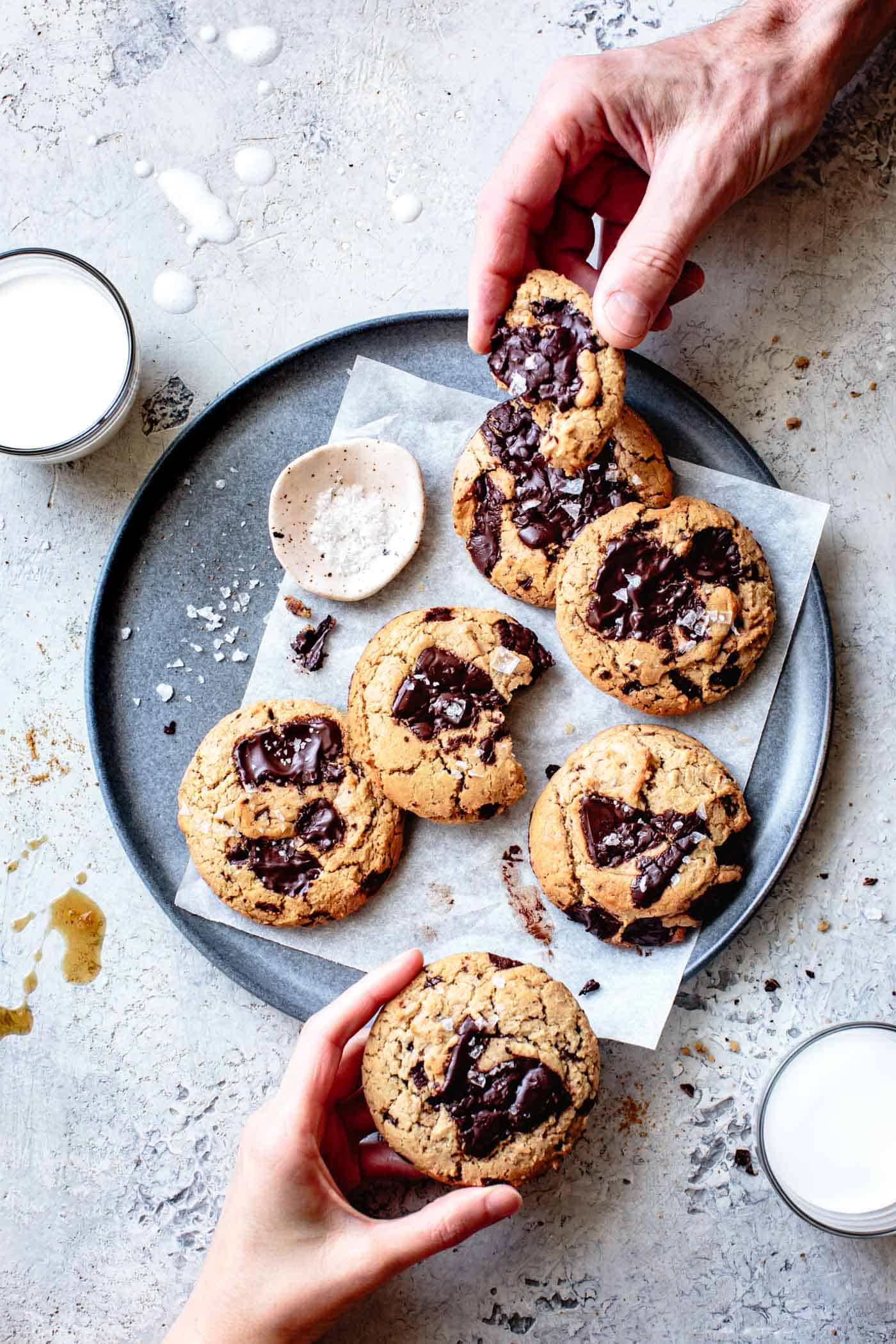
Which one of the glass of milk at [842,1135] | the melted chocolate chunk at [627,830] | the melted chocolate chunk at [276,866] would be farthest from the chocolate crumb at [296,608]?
the glass of milk at [842,1135]

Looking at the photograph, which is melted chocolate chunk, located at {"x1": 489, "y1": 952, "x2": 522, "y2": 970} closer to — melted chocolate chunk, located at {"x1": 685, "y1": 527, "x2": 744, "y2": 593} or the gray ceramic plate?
the gray ceramic plate

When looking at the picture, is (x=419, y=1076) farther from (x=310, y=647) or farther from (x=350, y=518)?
(x=350, y=518)

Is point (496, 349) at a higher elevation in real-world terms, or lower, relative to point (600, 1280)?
higher

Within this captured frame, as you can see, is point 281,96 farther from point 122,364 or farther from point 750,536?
point 750,536

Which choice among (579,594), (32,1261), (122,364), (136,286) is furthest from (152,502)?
(32,1261)

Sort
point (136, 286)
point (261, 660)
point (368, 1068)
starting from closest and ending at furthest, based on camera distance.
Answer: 1. point (368, 1068)
2. point (261, 660)
3. point (136, 286)

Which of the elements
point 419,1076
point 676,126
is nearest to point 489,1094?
point 419,1076

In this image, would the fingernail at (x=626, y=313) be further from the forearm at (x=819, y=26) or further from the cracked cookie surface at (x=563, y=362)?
the forearm at (x=819, y=26)
